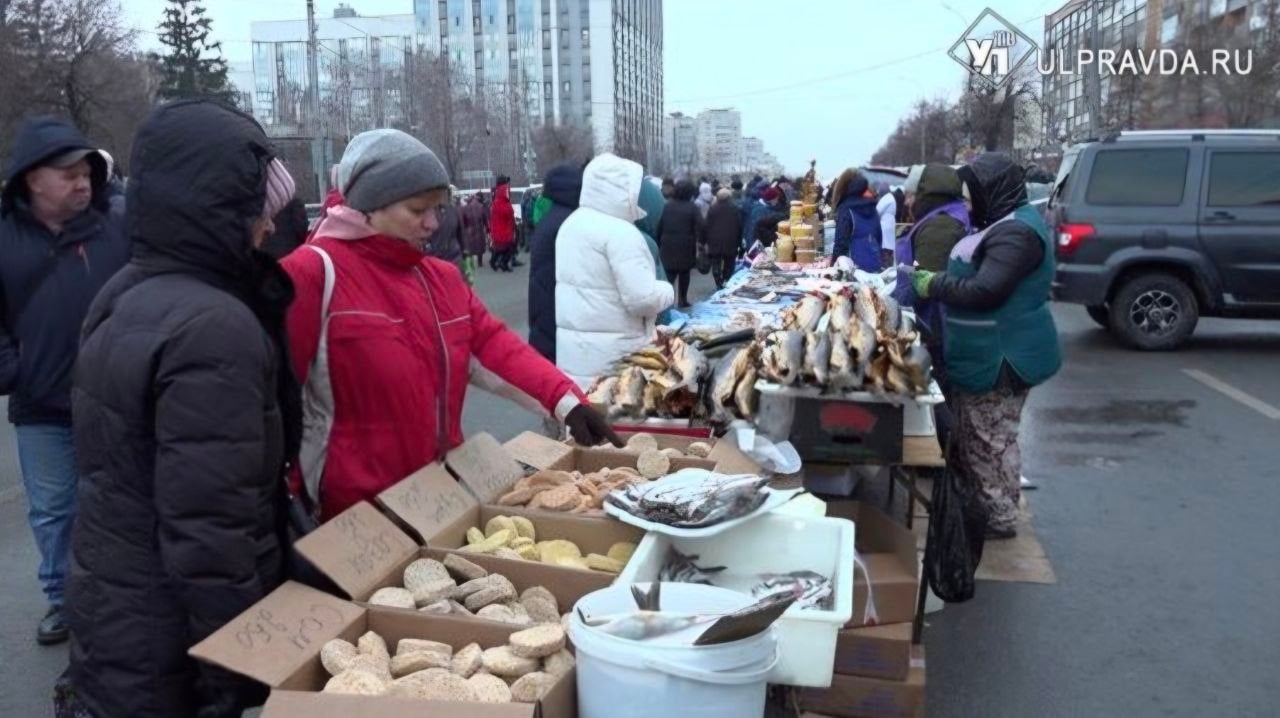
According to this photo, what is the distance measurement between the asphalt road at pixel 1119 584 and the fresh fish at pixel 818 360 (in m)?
1.36

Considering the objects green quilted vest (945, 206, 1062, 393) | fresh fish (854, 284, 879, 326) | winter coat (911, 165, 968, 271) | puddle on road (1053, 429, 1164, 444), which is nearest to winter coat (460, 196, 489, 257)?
puddle on road (1053, 429, 1164, 444)

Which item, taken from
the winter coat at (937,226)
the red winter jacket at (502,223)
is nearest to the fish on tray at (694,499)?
the winter coat at (937,226)

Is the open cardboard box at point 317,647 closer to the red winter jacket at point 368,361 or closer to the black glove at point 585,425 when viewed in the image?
the red winter jacket at point 368,361

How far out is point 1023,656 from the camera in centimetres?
449

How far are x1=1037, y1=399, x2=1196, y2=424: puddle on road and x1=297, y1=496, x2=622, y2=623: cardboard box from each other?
7.19m

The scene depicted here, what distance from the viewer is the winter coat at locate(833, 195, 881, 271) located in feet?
41.2

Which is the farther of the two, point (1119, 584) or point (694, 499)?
point (1119, 584)

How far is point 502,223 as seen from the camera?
23.5 m

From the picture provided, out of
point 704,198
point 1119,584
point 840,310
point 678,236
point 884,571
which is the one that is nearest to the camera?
point 884,571

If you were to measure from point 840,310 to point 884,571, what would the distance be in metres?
1.33

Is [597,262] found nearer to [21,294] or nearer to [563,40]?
[21,294]

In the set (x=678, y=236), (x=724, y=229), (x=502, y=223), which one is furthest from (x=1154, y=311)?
(x=502, y=223)

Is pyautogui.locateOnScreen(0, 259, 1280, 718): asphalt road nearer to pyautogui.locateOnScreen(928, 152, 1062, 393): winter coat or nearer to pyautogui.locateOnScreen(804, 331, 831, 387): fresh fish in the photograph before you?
pyautogui.locateOnScreen(928, 152, 1062, 393): winter coat

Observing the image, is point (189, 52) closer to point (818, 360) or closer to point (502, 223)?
point (502, 223)
